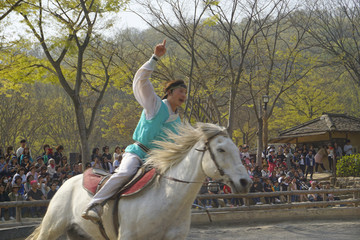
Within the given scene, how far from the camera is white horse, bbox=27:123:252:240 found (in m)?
3.95

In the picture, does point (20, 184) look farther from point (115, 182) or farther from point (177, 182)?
point (177, 182)

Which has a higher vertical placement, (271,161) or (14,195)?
(271,161)

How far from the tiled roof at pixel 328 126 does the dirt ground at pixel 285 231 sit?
14443 millimetres

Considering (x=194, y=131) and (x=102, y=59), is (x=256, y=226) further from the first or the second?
(x=102, y=59)

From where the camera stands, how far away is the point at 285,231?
33.4ft

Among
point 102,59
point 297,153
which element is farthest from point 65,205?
point 297,153

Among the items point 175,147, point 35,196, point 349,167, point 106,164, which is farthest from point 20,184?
point 349,167

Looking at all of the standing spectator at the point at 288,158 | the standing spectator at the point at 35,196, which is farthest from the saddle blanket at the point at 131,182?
the standing spectator at the point at 288,158

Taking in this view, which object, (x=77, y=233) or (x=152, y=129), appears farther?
(x=77, y=233)

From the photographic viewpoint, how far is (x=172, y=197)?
4.19 m

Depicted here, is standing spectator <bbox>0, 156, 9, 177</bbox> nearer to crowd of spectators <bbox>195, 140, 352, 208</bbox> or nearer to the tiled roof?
crowd of spectators <bbox>195, 140, 352, 208</bbox>

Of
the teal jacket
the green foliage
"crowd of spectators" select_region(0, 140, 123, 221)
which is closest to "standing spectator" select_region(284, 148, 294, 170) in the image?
the green foliage

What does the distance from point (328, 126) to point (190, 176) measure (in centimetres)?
2304

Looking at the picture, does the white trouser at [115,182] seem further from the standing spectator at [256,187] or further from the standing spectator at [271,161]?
the standing spectator at [271,161]
